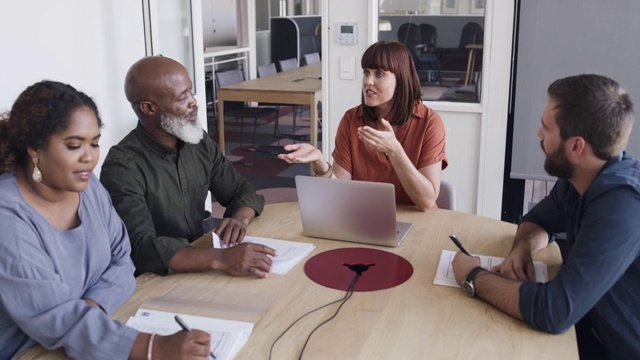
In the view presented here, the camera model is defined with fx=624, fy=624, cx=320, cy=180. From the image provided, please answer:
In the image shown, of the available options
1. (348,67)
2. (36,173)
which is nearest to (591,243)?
(36,173)

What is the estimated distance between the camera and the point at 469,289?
1599 mm

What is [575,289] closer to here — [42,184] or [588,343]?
[588,343]

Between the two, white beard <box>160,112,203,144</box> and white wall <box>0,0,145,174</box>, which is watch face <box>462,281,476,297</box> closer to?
white beard <box>160,112,203,144</box>

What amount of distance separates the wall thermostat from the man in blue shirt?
8.44 feet

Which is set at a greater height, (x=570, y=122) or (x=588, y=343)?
(x=570, y=122)

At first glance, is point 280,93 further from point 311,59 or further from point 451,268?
point 451,268

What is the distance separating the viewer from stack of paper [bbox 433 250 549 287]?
1.70 meters

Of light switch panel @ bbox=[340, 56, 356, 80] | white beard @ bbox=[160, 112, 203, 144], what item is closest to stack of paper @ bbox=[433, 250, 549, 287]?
white beard @ bbox=[160, 112, 203, 144]

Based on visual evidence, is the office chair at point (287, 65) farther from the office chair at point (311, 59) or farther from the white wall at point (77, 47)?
the white wall at point (77, 47)

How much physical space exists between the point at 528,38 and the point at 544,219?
78.7 inches

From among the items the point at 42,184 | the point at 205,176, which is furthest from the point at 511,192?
the point at 42,184

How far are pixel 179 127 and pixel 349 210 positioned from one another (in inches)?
26.1

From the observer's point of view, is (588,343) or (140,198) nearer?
(588,343)

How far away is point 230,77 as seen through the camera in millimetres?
6500
